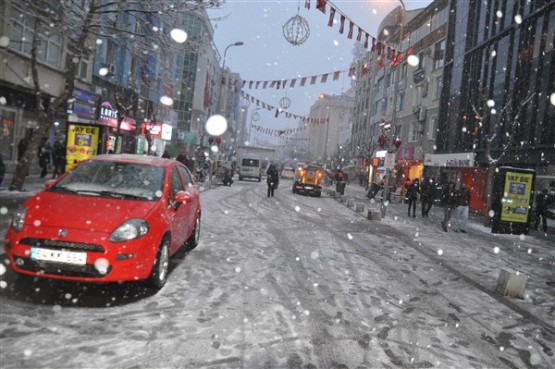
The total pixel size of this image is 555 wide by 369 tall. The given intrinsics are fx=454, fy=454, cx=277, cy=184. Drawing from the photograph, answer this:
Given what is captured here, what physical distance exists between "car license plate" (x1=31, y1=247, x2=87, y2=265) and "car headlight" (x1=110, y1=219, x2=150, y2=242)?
1.17 ft

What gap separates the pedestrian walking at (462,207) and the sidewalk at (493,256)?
1.35 ft

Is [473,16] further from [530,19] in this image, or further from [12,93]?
[12,93]

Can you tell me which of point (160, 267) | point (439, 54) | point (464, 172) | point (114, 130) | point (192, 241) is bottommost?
point (192, 241)

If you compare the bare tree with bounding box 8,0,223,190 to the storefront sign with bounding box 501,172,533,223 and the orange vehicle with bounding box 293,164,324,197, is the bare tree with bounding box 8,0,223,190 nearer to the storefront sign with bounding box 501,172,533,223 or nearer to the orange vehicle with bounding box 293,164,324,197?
the storefront sign with bounding box 501,172,533,223

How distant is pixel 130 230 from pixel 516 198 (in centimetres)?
1479

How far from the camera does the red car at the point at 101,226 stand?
188 inches

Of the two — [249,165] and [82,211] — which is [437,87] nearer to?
[249,165]

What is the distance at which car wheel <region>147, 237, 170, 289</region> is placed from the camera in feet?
18.0

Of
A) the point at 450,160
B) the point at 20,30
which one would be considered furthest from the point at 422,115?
the point at 20,30

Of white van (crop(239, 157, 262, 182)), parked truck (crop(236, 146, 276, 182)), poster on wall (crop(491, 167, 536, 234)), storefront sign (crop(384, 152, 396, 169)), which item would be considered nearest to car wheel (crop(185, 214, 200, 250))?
poster on wall (crop(491, 167, 536, 234))

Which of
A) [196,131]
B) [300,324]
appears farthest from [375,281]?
[196,131]

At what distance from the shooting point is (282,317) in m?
5.17

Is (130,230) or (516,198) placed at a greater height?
(516,198)

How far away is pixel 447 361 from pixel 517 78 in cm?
2287
